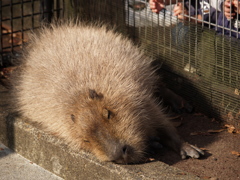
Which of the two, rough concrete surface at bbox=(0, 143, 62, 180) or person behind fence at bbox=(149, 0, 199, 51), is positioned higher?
person behind fence at bbox=(149, 0, 199, 51)

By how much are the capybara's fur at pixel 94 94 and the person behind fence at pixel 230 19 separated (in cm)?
94

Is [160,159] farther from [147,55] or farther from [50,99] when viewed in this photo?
[147,55]

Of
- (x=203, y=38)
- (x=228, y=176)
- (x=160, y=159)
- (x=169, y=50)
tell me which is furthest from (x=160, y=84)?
(x=228, y=176)

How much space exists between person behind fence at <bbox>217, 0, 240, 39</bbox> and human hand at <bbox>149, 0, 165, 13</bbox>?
714 millimetres

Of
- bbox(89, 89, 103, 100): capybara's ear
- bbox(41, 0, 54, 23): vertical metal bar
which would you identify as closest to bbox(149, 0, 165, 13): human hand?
bbox(89, 89, 103, 100): capybara's ear

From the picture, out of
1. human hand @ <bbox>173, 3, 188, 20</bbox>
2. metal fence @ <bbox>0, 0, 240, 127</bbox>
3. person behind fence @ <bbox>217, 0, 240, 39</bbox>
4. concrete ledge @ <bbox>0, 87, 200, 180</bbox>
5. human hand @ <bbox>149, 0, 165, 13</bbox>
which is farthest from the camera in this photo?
human hand @ <bbox>149, 0, 165, 13</bbox>

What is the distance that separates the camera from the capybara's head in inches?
145

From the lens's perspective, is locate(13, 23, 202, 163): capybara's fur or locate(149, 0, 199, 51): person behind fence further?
locate(149, 0, 199, 51): person behind fence

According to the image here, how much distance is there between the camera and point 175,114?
201 inches

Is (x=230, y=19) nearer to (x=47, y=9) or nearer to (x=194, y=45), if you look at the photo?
(x=194, y=45)

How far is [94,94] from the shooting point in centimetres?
392

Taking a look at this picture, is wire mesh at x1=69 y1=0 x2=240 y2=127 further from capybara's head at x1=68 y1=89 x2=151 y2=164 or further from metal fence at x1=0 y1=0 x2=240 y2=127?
capybara's head at x1=68 y1=89 x2=151 y2=164

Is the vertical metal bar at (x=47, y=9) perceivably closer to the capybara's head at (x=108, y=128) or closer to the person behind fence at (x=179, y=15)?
the person behind fence at (x=179, y=15)

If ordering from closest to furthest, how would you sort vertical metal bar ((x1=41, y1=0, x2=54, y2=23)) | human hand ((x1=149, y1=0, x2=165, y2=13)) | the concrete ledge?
the concrete ledge < human hand ((x1=149, y1=0, x2=165, y2=13)) < vertical metal bar ((x1=41, y1=0, x2=54, y2=23))
